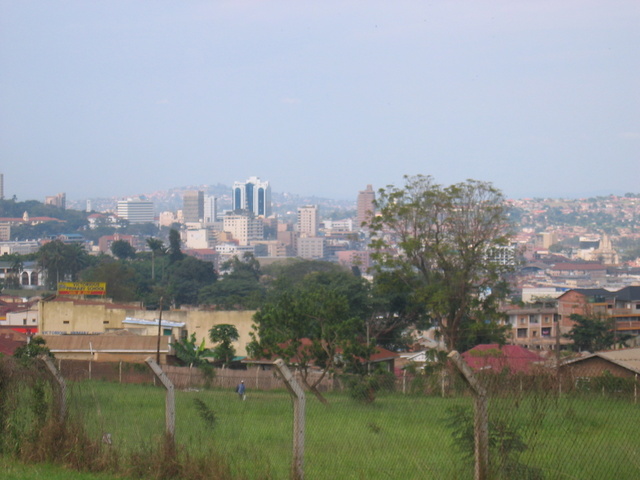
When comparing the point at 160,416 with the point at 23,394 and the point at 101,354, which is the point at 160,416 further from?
the point at 101,354

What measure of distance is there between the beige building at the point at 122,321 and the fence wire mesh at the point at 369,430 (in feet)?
88.4

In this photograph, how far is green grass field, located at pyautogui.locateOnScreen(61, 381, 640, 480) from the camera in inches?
192

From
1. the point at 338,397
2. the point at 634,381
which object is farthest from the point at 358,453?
the point at 634,381

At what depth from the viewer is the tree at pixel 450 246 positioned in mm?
25172

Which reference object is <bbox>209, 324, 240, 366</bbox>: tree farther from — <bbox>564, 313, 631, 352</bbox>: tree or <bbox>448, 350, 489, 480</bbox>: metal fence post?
<bbox>448, 350, 489, 480</bbox>: metal fence post

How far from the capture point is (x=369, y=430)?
5.35 m

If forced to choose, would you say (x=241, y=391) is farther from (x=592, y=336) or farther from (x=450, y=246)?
(x=592, y=336)

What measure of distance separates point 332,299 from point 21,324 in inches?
1222

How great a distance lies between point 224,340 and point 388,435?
904 inches

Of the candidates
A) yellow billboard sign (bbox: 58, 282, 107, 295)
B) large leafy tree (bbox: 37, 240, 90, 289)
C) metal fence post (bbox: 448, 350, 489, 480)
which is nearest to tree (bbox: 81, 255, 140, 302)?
large leafy tree (bbox: 37, 240, 90, 289)

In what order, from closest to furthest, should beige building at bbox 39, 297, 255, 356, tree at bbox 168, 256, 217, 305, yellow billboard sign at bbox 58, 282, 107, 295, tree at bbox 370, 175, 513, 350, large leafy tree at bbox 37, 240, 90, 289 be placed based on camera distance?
tree at bbox 370, 175, 513, 350, beige building at bbox 39, 297, 255, 356, yellow billboard sign at bbox 58, 282, 107, 295, tree at bbox 168, 256, 217, 305, large leafy tree at bbox 37, 240, 90, 289

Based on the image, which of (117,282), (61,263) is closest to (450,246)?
(117,282)

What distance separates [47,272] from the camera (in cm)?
8075

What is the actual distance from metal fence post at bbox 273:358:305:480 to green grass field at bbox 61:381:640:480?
0.11 metres
